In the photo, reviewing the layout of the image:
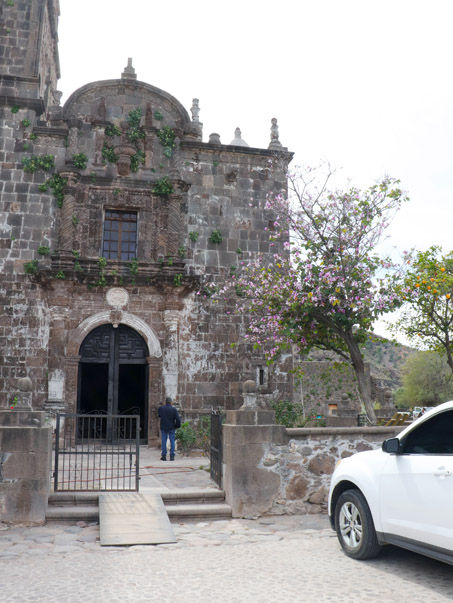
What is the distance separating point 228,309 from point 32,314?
5239 millimetres

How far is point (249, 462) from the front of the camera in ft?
24.6

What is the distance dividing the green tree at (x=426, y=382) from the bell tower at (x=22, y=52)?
31.2m

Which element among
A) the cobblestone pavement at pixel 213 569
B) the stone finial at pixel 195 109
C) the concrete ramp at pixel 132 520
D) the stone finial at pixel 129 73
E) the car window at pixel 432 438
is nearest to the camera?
the cobblestone pavement at pixel 213 569

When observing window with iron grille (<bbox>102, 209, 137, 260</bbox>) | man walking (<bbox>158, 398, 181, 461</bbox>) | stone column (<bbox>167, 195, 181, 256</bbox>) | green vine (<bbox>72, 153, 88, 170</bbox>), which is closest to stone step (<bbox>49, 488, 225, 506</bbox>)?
man walking (<bbox>158, 398, 181, 461</bbox>)

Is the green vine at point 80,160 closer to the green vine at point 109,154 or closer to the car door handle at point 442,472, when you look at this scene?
the green vine at point 109,154

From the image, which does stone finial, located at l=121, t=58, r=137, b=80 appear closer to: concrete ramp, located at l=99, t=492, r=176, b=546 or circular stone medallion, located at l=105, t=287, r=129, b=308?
circular stone medallion, located at l=105, t=287, r=129, b=308

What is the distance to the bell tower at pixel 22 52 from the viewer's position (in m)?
15.1

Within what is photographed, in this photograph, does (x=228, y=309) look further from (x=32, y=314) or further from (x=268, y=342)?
(x=32, y=314)

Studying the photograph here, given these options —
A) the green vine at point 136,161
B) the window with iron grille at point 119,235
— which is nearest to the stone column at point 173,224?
the window with iron grille at point 119,235

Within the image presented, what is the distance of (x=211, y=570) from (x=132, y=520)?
1.76 m

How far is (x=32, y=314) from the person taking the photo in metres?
14.3

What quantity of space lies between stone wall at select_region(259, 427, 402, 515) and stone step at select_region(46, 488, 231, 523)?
30.5 inches

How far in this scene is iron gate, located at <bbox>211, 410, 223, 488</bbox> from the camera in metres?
8.16

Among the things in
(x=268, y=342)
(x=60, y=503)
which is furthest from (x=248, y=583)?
(x=268, y=342)
